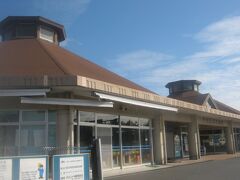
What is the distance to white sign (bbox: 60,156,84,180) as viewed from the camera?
10.6m

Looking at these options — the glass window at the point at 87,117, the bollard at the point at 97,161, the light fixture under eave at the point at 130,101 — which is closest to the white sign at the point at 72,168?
the bollard at the point at 97,161

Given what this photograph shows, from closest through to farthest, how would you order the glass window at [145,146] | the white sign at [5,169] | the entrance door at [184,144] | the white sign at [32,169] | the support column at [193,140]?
the white sign at [5,169], the white sign at [32,169], the glass window at [145,146], the support column at [193,140], the entrance door at [184,144]

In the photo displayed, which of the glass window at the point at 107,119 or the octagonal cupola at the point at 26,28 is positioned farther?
the octagonal cupola at the point at 26,28

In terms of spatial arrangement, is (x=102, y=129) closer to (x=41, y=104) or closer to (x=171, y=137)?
(x=41, y=104)

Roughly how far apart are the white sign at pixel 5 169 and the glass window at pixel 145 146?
42.0 ft

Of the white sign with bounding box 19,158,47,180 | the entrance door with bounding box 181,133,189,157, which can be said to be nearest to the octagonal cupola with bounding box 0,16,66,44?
the entrance door with bounding box 181,133,189,157

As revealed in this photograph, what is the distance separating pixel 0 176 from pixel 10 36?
16510 millimetres

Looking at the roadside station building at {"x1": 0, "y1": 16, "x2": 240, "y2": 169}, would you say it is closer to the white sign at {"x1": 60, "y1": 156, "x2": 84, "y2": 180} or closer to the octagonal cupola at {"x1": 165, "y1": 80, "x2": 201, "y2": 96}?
the white sign at {"x1": 60, "y1": 156, "x2": 84, "y2": 180}

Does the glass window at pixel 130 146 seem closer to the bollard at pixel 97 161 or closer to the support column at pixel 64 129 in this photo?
the support column at pixel 64 129

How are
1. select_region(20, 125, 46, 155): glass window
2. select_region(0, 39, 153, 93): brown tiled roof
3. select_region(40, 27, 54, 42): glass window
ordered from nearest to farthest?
select_region(20, 125, 46, 155): glass window < select_region(0, 39, 153, 93): brown tiled roof < select_region(40, 27, 54, 42): glass window

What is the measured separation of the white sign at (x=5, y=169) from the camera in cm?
968

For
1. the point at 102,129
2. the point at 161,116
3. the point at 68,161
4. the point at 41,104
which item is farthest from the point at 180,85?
the point at 68,161

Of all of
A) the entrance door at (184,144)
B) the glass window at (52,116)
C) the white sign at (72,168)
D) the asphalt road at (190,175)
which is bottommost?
the asphalt road at (190,175)

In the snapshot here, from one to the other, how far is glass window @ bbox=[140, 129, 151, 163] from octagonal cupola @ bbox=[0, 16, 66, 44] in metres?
8.66
